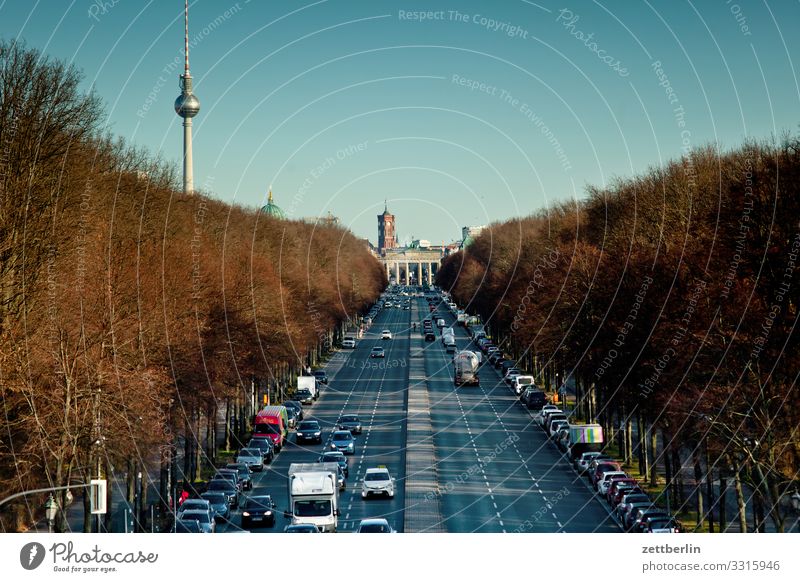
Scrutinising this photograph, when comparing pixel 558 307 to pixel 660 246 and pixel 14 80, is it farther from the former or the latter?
pixel 14 80

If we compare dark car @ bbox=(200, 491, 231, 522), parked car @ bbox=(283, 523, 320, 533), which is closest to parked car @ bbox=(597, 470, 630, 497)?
dark car @ bbox=(200, 491, 231, 522)

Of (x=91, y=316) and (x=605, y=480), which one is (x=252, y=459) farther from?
(x=605, y=480)

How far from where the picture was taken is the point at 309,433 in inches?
3738

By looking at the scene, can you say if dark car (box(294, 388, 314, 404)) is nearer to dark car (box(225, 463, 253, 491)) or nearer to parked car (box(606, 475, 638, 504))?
dark car (box(225, 463, 253, 491))

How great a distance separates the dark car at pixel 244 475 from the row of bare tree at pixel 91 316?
272 centimetres

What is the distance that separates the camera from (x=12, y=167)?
67.2 metres

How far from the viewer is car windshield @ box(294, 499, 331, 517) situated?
61938mm

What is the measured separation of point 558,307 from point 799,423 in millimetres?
45360

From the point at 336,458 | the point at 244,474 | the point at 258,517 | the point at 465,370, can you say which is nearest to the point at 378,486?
the point at 258,517

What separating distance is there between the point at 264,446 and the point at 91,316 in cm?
2357

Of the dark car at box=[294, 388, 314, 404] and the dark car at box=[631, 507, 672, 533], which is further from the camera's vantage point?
the dark car at box=[294, 388, 314, 404]
